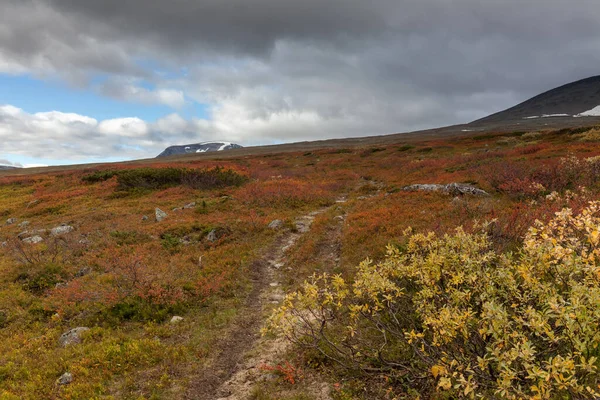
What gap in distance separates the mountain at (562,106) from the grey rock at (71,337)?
17128 centimetres

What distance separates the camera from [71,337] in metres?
8.86

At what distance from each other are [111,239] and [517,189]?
895 inches

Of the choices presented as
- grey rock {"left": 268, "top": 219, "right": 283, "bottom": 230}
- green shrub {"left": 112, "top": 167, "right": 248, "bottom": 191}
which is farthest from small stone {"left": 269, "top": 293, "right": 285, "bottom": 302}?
green shrub {"left": 112, "top": 167, "right": 248, "bottom": 191}

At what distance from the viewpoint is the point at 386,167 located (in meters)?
42.0

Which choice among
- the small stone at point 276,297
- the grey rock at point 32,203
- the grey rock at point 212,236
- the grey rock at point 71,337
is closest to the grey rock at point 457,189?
the small stone at point 276,297

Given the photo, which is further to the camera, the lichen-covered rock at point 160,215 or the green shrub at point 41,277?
the lichen-covered rock at point 160,215

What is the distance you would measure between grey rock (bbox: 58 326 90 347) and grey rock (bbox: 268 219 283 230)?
10810 millimetres

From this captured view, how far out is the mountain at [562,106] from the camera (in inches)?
5690

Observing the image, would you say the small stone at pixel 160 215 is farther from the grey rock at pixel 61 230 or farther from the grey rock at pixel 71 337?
the grey rock at pixel 71 337

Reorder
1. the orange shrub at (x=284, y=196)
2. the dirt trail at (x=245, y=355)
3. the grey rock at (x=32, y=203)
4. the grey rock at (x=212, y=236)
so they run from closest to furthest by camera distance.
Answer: the dirt trail at (x=245, y=355) → the grey rock at (x=212, y=236) → the orange shrub at (x=284, y=196) → the grey rock at (x=32, y=203)

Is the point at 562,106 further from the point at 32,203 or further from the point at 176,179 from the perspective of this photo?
the point at 32,203

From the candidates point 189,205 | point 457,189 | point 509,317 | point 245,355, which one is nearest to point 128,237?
point 189,205

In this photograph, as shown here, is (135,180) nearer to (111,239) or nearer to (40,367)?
(111,239)

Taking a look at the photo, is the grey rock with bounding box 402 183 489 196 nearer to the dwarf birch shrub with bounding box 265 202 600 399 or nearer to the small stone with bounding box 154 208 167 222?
the dwarf birch shrub with bounding box 265 202 600 399
